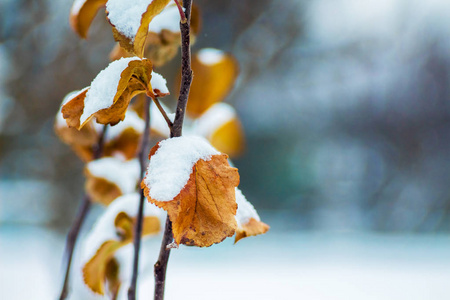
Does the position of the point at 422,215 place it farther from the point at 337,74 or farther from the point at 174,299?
the point at 174,299

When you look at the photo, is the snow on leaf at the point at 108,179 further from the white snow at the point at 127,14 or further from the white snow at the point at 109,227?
the white snow at the point at 127,14

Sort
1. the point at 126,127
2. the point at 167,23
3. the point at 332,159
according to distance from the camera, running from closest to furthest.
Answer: the point at 167,23 < the point at 126,127 < the point at 332,159

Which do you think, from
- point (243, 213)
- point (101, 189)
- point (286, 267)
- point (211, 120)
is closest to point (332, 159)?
point (286, 267)

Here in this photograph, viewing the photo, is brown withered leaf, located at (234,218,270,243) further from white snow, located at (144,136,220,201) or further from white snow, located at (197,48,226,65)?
white snow, located at (197,48,226,65)

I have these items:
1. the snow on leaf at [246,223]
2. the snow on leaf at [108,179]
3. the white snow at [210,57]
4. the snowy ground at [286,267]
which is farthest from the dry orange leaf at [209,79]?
the snowy ground at [286,267]

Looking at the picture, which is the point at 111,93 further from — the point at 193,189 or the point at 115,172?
the point at 115,172

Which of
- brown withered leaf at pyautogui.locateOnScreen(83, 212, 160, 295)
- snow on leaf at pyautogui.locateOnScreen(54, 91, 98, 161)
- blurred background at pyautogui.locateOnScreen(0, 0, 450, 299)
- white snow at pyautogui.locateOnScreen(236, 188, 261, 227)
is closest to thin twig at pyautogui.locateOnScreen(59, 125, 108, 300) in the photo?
snow on leaf at pyautogui.locateOnScreen(54, 91, 98, 161)
